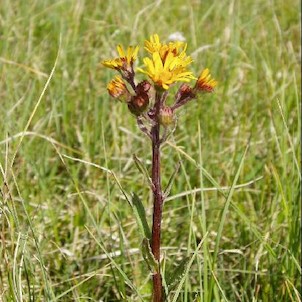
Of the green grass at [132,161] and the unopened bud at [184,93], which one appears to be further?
the green grass at [132,161]

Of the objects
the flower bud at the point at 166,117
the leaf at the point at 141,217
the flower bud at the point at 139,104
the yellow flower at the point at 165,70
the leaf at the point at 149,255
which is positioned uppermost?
the yellow flower at the point at 165,70

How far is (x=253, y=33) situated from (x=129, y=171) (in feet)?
4.05

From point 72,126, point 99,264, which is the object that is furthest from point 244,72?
point 99,264

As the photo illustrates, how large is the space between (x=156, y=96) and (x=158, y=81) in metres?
0.06

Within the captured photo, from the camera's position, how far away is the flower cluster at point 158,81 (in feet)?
3.89

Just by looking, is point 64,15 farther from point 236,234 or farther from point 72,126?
point 236,234

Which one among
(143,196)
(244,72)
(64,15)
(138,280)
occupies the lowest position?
(138,280)

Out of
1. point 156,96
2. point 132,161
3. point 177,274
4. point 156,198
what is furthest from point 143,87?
point 132,161

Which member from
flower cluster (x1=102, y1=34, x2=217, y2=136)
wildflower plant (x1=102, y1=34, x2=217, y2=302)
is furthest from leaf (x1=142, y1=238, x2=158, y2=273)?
flower cluster (x1=102, y1=34, x2=217, y2=136)

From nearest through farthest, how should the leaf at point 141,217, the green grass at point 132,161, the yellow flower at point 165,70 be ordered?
the yellow flower at point 165,70
the leaf at point 141,217
the green grass at point 132,161

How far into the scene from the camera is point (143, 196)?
1921 millimetres

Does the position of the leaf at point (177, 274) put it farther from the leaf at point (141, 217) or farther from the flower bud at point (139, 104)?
the flower bud at point (139, 104)

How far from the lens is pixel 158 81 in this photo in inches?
46.3

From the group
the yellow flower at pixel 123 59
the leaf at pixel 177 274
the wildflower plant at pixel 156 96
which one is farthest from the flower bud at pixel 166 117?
the leaf at pixel 177 274
